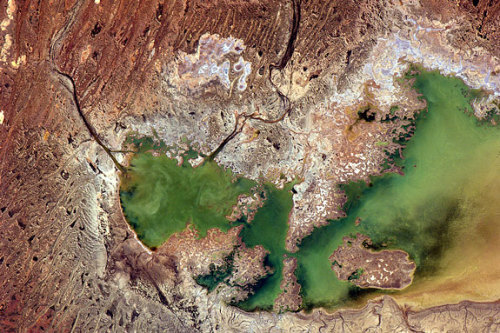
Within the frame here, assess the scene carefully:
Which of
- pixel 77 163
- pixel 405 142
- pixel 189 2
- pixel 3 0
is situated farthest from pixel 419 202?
pixel 3 0

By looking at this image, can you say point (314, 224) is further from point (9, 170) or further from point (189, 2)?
point (9, 170)

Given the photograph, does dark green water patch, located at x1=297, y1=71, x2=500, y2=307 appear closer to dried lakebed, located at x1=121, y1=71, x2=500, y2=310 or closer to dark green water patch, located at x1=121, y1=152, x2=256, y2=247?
dried lakebed, located at x1=121, y1=71, x2=500, y2=310

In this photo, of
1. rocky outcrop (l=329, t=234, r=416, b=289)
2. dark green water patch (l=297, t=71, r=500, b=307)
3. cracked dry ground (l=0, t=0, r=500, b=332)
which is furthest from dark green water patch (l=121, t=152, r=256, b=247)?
dark green water patch (l=297, t=71, r=500, b=307)

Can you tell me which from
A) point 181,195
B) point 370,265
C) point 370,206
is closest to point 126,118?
point 181,195

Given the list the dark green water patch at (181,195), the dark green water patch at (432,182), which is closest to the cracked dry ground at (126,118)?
the dark green water patch at (181,195)

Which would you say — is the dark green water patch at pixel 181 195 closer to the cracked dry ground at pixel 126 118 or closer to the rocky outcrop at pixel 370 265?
the cracked dry ground at pixel 126 118
